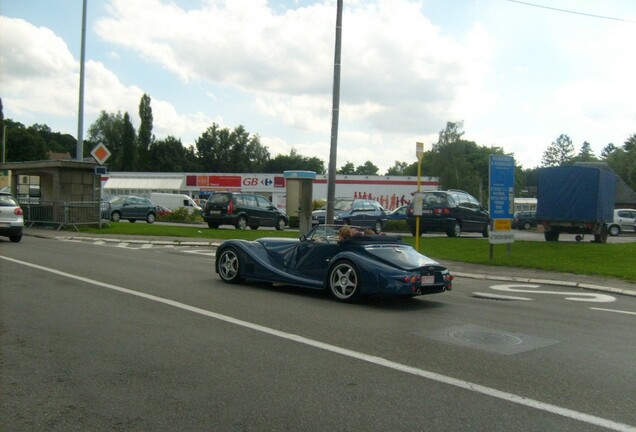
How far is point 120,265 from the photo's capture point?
520 inches

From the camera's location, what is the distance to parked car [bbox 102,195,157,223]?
35.8 metres

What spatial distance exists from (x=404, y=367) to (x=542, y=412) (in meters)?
1.40

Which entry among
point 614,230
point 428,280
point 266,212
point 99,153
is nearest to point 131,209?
point 266,212

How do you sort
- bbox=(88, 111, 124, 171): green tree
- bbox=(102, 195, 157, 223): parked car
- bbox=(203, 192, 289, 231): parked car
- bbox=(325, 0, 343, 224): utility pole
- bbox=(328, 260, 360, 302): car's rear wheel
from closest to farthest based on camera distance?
bbox=(328, 260, 360, 302): car's rear wheel < bbox=(325, 0, 343, 224): utility pole < bbox=(203, 192, 289, 231): parked car < bbox=(102, 195, 157, 223): parked car < bbox=(88, 111, 124, 171): green tree

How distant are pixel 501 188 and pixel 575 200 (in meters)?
8.28

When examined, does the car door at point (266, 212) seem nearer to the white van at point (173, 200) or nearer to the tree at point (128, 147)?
the white van at point (173, 200)

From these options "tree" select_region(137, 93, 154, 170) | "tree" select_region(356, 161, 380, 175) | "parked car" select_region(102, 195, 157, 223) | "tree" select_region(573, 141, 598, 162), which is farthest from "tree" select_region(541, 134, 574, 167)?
"parked car" select_region(102, 195, 157, 223)

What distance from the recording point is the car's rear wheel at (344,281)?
9070mm

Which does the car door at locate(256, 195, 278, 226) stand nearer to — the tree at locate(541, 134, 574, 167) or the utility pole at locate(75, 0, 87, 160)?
the utility pole at locate(75, 0, 87, 160)

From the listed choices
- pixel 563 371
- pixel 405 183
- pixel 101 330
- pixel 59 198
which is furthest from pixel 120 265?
pixel 405 183

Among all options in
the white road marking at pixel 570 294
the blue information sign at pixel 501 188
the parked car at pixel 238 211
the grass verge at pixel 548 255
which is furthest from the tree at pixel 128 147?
the white road marking at pixel 570 294

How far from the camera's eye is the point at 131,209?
36.3 metres

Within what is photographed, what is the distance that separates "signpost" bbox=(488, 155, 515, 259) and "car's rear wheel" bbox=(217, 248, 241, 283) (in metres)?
7.59

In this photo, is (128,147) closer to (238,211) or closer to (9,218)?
(238,211)
